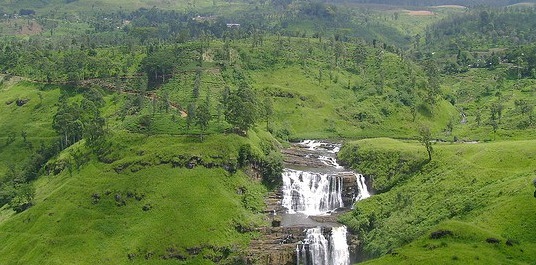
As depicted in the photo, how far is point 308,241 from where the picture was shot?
3927 inches

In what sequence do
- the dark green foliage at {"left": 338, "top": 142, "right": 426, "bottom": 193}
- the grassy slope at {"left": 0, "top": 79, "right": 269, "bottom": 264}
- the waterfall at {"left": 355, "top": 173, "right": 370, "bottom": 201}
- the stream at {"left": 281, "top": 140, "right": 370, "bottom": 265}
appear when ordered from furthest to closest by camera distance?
the waterfall at {"left": 355, "top": 173, "right": 370, "bottom": 201}, the dark green foliage at {"left": 338, "top": 142, "right": 426, "bottom": 193}, the grassy slope at {"left": 0, "top": 79, "right": 269, "bottom": 264}, the stream at {"left": 281, "top": 140, "right": 370, "bottom": 265}

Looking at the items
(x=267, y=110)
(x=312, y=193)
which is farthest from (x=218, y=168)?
(x=267, y=110)

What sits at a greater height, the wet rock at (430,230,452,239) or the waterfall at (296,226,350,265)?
the wet rock at (430,230,452,239)

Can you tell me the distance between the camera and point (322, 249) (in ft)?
327

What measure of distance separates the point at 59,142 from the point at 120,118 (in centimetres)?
1649

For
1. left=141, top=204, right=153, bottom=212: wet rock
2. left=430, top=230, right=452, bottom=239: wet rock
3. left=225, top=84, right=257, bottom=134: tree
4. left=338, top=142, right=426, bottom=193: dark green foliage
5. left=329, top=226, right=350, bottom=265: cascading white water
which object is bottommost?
left=329, top=226, right=350, bottom=265: cascading white water

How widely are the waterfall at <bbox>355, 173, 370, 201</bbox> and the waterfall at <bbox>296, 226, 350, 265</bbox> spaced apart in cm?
1735

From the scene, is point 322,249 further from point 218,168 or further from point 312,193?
point 218,168

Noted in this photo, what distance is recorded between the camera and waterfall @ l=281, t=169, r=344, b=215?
115500mm

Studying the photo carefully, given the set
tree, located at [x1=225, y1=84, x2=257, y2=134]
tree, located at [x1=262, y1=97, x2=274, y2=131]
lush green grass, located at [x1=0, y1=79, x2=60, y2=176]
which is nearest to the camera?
tree, located at [x1=225, y1=84, x2=257, y2=134]

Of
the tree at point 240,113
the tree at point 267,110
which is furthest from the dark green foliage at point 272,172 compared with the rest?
the tree at point 267,110

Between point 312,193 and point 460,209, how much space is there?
107 ft

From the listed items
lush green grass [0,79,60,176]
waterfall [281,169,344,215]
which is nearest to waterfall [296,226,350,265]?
waterfall [281,169,344,215]

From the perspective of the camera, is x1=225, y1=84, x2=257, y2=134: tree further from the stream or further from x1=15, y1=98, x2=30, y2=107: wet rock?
x1=15, y1=98, x2=30, y2=107: wet rock
